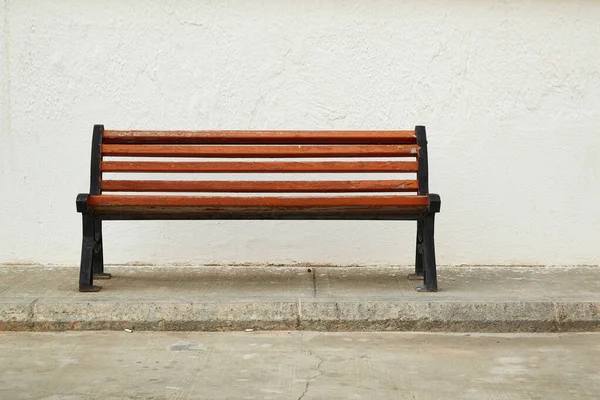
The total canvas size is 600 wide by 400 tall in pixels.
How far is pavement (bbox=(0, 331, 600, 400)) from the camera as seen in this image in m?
4.32

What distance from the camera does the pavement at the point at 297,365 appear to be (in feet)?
14.2

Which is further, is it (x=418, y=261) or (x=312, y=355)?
(x=418, y=261)

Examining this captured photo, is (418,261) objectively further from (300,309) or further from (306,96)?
(306,96)

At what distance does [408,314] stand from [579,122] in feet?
7.10

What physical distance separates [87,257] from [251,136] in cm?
120

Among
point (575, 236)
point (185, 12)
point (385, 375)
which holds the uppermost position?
point (185, 12)

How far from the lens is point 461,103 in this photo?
6684 millimetres

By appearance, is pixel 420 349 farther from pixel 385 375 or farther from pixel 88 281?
pixel 88 281

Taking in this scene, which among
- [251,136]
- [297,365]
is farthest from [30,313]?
[251,136]

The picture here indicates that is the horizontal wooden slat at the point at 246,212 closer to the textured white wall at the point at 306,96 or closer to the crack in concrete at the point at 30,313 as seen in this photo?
the crack in concrete at the point at 30,313

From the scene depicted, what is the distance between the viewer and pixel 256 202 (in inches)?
227

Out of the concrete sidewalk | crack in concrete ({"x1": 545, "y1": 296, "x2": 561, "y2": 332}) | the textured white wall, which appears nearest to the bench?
the concrete sidewalk

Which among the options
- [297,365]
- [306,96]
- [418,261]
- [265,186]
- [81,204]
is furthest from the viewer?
[306,96]

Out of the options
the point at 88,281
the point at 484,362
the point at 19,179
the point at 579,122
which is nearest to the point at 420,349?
the point at 484,362
